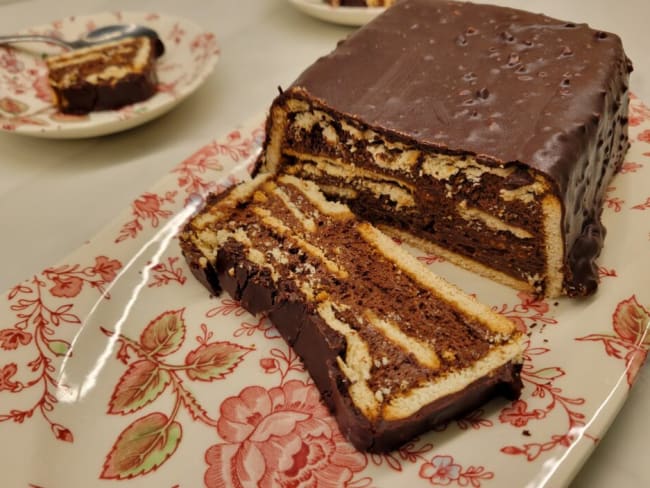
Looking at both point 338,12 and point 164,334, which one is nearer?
point 164,334

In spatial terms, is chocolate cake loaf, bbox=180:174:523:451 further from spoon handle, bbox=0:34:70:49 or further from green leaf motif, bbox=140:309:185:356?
spoon handle, bbox=0:34:70:49

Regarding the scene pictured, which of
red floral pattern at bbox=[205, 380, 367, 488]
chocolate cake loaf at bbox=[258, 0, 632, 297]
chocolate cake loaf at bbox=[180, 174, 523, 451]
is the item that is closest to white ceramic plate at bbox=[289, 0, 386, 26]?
chocolate cake loaf at bbox=[258, 0, 632, 297]

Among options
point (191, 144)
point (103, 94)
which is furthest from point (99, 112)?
point (191, 144)

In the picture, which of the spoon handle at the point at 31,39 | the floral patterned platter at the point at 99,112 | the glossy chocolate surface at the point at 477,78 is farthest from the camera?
the spoon handle at the point at 31,39

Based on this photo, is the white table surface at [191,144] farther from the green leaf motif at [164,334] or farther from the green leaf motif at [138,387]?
the green leaf motif at [138,387]

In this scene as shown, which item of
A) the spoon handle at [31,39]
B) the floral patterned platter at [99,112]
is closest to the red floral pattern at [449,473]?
the floral patterned platter at [99,112]

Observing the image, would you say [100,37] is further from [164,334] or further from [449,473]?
[449,473]

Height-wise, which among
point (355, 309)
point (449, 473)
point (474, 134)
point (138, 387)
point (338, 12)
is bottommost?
point (138, 387)
